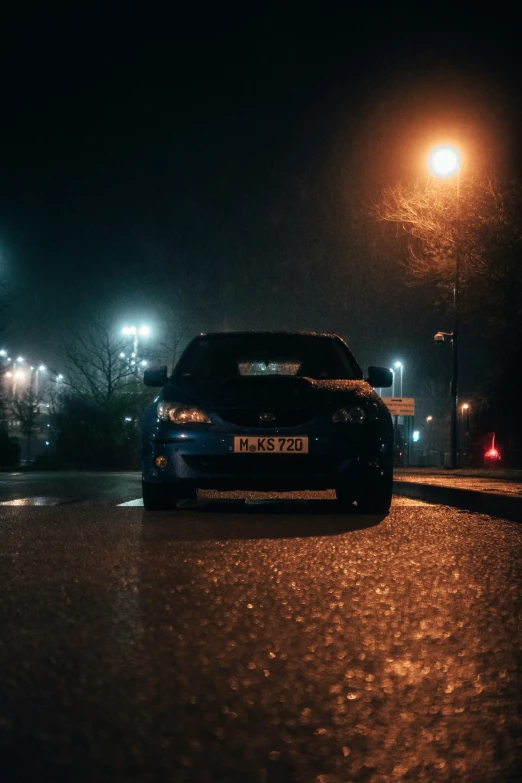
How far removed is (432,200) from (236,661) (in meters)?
33.1

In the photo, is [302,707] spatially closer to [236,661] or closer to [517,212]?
[236,661]

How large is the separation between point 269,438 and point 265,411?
24 cm

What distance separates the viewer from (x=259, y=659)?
4098mm

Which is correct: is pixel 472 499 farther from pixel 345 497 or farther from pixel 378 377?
pixel 378 377

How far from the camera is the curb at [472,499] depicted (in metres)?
10.5

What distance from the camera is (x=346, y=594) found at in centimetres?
557

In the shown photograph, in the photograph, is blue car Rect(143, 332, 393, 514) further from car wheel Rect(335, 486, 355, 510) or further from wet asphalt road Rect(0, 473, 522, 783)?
wet asphalt road Rect(0, 473, 522, 783)

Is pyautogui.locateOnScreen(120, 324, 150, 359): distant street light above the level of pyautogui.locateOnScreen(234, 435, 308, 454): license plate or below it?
above

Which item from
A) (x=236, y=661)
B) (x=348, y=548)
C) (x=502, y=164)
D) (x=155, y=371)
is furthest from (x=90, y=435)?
(x=236, y=661)

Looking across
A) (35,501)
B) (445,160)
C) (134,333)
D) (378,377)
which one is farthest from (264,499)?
(134,333)

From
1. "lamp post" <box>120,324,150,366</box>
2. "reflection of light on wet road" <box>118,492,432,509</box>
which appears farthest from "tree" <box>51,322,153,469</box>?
"reflection of light on wet road" <box>118,492,432,509</box>

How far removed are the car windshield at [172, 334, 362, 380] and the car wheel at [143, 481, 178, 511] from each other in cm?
134

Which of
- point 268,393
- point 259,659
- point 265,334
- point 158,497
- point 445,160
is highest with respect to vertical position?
point 445,160

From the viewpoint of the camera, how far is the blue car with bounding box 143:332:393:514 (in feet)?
32.0
